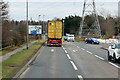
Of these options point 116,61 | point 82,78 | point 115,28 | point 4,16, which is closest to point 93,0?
point 115,28

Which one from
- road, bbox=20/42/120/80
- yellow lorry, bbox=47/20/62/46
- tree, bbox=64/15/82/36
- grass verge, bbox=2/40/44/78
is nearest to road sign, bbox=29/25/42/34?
yellow lorry, bbox=47/20/62/46

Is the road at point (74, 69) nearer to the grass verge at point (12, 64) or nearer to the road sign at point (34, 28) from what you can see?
the grass verge at point (12, 64)

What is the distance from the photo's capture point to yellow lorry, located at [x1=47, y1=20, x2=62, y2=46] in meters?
37.6

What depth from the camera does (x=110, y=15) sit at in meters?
83.1

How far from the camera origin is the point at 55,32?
124 ft

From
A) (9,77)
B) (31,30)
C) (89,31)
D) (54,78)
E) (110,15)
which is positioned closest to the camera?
(9,77)

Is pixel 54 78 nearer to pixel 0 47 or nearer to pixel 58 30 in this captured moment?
pixel 0 47

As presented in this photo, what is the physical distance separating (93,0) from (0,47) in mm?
38864

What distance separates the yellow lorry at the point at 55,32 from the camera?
37562 mm

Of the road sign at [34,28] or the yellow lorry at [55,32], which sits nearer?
the yellow lorry at [55,32]

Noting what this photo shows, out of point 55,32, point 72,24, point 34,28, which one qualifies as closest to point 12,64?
point 55,32

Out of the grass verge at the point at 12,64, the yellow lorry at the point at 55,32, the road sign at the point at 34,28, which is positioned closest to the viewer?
the grass verge at the point at 12,64

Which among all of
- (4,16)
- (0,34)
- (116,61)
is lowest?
(116,61)

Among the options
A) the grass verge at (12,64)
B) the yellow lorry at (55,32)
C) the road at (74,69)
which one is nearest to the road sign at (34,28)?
the yellow lorry at (55,32)
